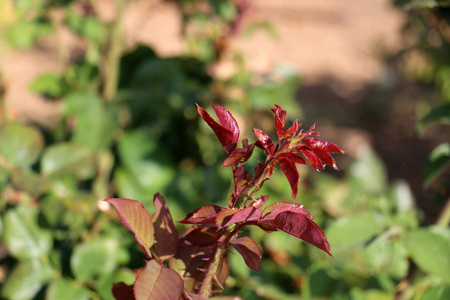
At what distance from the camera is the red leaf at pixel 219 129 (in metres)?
0.41

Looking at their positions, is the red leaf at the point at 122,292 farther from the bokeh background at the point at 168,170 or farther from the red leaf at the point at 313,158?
the red leaf at the point at 313,158

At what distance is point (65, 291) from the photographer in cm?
67

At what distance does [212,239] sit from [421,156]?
8.32 feet

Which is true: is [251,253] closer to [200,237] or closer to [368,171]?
[200,237]

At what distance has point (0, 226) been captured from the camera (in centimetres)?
80

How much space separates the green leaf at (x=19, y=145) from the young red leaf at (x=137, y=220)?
0.46 metres

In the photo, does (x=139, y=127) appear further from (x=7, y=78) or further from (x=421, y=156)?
(x=421, y=156)

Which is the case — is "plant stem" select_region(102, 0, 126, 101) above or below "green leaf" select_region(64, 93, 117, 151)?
above

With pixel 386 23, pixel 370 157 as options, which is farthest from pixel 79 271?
pixel 386 23

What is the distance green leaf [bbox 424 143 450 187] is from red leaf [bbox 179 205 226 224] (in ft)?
1.59

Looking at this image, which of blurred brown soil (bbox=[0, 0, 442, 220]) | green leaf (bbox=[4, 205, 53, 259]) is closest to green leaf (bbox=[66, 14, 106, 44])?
green leaf (bbox=[4, 205, 53, 259])

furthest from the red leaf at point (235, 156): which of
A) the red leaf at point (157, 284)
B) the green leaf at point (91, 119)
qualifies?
the green leaf at point (91, 119)

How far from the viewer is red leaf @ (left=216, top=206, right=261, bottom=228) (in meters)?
0.41

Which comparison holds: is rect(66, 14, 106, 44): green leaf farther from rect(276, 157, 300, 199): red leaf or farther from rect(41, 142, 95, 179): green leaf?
rect(276, 157, 300, 199): red leaf
